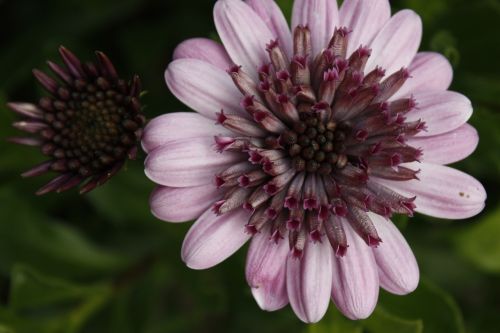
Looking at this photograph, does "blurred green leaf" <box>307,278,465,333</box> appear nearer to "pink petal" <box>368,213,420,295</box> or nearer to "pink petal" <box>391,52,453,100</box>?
"pink petal" <box>368,213,420,295</box>

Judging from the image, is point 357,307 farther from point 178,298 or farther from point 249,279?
point 178,298

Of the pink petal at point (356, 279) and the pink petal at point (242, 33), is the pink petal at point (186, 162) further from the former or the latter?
the pink petal at point (356, 279)

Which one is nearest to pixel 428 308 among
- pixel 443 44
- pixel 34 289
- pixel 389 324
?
pixel 389 324

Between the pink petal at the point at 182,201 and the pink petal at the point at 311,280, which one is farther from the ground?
the pink petal at the point at 182,201

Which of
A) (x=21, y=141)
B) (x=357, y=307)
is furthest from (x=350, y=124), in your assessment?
(x=21, y=141)

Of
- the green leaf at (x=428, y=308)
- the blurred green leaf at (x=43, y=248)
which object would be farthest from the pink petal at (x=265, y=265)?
the blurred green leaf at (x=43, y=248)

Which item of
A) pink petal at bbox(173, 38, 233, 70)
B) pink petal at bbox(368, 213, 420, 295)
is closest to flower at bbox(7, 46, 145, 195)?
pink petal at bbox(173, 38, 233, 70)

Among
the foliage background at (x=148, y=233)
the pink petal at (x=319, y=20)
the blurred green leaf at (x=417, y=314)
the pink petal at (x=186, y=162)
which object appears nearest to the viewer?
the pink petal at (x=186, y=162)

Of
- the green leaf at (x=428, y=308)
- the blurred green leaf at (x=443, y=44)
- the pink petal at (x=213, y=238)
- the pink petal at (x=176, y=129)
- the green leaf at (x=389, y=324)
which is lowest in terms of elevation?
the green leaf at (x=428, y=308)
